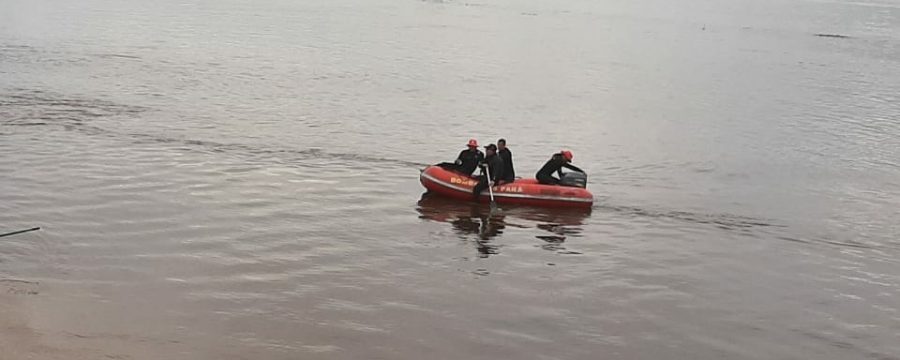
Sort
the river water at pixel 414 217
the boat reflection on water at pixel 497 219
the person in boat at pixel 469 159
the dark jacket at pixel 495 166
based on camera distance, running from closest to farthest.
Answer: the river water at pixel 414 217 < the boat reflection on water at pixel 497 219 < the dark jacket at pixel 495 166 < the person in boat at pixel 469 159

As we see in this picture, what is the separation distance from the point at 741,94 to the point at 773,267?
31284mm

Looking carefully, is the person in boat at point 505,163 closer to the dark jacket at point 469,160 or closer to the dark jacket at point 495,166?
the dark jacket at point 495,166

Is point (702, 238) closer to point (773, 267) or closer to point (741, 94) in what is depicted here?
point (773, 267)

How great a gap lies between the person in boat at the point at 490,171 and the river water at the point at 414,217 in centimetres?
48

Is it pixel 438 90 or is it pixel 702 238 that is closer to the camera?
pixel 702 238

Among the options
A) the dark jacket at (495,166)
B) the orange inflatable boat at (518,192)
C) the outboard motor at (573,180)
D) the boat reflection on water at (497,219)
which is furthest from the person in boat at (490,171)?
the outboard motor at (573,180)

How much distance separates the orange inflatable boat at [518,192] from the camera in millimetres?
20625

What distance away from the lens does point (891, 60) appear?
2793 inches

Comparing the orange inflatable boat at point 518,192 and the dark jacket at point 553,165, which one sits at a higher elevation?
the dark jacket at point 553,165

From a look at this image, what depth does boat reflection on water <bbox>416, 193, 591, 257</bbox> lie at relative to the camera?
1881 centimetres

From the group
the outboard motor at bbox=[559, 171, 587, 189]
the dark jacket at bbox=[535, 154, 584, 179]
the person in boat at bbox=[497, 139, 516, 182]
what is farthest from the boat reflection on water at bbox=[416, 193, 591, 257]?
the dark jacket at bbox=[535, 154, 584, 179]

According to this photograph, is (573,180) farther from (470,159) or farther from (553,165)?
(470,159)

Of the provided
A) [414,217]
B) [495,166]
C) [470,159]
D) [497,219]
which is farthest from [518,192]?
[414,217]

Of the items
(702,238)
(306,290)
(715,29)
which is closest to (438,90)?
(702,238)
